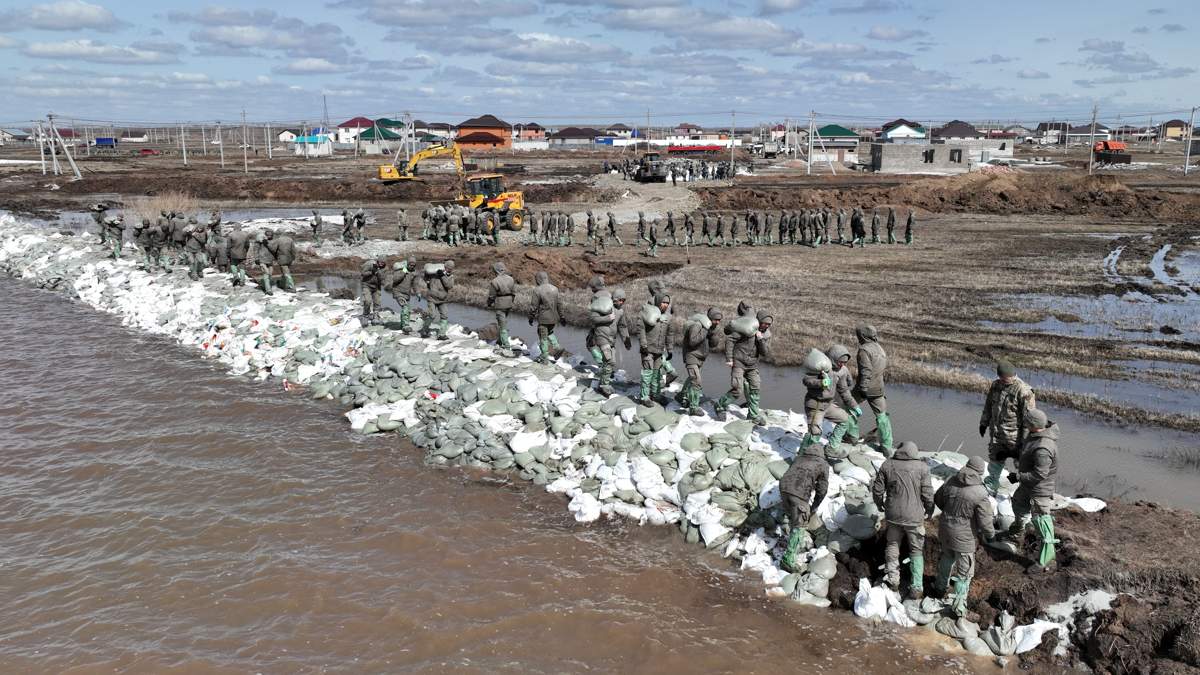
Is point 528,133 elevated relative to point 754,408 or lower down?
elevated

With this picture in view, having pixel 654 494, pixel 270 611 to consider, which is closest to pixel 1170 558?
pixel 654 494

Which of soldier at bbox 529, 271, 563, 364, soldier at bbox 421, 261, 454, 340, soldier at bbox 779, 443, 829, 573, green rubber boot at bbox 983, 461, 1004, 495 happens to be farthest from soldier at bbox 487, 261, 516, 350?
green rubber boot at bbox 983, 461, 1004, 495

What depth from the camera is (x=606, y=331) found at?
1158cm

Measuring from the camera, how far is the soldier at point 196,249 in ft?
69.1

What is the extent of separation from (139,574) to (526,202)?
114ft

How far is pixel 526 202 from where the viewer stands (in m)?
42.0

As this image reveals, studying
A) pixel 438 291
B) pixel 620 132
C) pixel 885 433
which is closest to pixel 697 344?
pixel 885 433

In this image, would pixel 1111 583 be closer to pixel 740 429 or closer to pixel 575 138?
pixel 740 429

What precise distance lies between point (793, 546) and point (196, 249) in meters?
18.7

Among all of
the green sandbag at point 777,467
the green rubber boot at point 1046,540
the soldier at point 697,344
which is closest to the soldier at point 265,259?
the soldier at point 697,344

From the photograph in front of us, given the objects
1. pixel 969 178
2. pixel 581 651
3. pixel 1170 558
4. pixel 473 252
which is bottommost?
pixel 581 651

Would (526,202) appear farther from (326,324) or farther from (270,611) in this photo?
(270,611)

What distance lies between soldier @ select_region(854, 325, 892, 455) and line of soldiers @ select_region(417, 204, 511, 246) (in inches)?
777

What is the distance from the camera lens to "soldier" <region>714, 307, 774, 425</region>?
33.0 ft
